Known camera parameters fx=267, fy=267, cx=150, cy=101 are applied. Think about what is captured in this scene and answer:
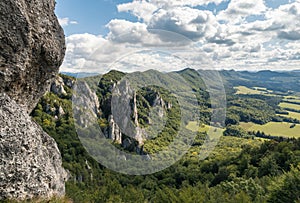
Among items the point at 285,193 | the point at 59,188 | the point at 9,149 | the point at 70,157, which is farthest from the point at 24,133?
the point at 70,157

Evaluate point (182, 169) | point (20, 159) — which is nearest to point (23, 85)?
point (20, 159)

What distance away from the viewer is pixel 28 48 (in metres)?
11.8

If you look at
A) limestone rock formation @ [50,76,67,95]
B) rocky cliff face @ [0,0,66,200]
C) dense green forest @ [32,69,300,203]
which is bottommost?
dense green forest @ [32,69,300,203]

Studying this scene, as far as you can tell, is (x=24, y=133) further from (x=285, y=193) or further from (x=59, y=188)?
(x=285, y=193)

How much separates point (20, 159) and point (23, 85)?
4117 millimetres

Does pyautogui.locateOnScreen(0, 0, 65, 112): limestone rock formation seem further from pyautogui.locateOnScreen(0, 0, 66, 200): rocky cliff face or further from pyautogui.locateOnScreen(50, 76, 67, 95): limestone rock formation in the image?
pyautogui.locateOnScreen(50, 76, 67, 95): limestone rock formation

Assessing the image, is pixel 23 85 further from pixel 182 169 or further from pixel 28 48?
pixel 182 169

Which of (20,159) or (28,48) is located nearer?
(20,159)

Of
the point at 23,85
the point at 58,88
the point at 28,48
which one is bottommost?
the point at 58,88

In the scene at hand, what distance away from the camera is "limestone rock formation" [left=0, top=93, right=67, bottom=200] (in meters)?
9.74

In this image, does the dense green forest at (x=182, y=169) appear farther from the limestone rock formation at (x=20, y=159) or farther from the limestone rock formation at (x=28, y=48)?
the limestone rock formation at (x=28, y=48)

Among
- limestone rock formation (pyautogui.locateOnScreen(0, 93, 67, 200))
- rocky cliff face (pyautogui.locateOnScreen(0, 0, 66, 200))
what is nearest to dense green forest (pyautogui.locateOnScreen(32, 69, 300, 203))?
limestone rock formation (pyautogui.locateOnScreen(0, 93, 67, 200))

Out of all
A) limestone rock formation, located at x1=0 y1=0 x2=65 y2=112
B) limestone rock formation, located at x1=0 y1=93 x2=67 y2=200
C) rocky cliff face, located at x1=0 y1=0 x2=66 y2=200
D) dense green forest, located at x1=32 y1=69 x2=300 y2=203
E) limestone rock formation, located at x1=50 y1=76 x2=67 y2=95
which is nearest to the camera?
limestone rock formation, located at x1=0 y1=93 x2=67 y2=200

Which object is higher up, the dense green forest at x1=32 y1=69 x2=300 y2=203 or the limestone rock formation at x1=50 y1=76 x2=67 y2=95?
the limestone rock formation at x1=50 y1=76 x2=67 y2=95
